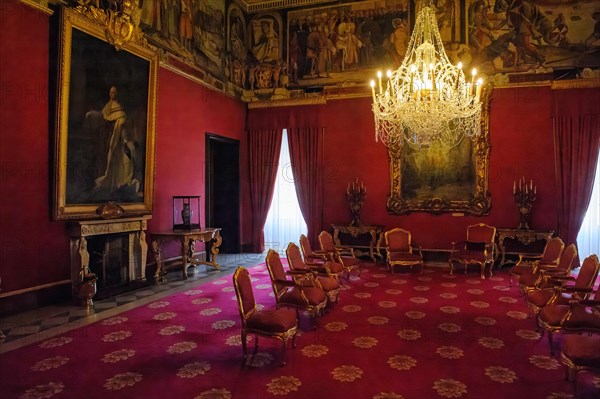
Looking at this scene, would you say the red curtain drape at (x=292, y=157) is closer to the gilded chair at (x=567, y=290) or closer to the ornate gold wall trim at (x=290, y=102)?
the ornate gold wall trim at (x=290, y=102)

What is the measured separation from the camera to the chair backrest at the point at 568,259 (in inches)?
199

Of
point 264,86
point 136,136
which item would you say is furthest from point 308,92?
point 136,136

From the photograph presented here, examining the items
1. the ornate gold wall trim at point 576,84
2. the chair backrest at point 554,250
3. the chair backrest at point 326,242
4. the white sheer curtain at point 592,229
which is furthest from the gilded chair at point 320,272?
the ornate gold wall trim at point 576,84

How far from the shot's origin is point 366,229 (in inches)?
348

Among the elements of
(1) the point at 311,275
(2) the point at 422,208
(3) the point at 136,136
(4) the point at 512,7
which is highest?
(4) the point at 512,7

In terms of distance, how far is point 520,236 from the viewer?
25.9ft

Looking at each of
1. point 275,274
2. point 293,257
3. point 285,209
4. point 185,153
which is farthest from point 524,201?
point 185,153

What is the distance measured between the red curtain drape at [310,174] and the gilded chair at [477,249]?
3.27m

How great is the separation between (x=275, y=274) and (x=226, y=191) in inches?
237

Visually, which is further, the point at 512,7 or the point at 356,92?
the point at 356,92

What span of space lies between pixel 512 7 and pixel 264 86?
5848mm

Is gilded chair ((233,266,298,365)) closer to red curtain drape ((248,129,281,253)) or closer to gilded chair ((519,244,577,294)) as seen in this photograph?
gilded chair ((519,244,577,294))

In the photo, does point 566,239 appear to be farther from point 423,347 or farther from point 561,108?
point 423,347

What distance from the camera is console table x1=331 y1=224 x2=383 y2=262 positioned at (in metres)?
8.80
